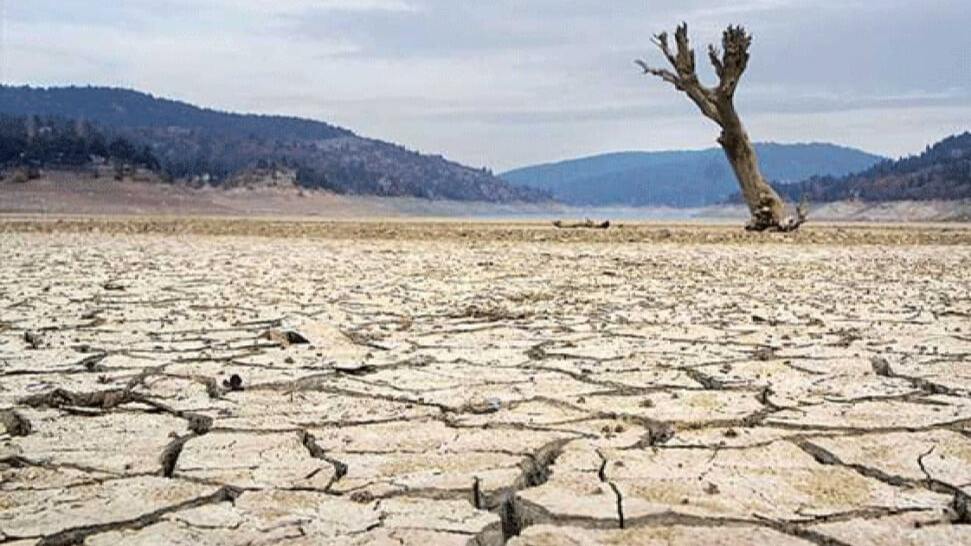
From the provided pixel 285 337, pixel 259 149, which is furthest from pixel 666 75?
pixel 259 149

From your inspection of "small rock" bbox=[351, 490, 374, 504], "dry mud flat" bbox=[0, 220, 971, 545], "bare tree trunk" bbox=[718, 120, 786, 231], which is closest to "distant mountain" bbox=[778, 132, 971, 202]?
"bare tree trunk" bbox=[718, 120, 786, 231]

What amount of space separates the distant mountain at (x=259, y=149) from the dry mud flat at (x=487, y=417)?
179ft

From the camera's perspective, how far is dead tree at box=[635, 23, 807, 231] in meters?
16.6

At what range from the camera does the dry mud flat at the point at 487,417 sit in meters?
2.13

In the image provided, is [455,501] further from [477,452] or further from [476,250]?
[476,250]

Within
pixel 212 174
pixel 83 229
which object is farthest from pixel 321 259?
pixel 212 174

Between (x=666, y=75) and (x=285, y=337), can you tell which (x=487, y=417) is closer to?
(x=285, y=337)

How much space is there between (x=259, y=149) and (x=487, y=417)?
112 m

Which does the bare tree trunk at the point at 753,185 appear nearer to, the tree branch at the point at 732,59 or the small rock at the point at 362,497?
the tree branch at the point at 732,59

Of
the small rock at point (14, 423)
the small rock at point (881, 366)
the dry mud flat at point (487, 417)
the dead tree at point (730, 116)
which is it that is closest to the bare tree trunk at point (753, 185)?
the dead tree at point (730, 116)

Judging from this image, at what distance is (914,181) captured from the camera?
178 ft

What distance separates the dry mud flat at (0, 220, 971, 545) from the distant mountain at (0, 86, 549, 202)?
2148 inches

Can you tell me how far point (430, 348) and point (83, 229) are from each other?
17.1 m

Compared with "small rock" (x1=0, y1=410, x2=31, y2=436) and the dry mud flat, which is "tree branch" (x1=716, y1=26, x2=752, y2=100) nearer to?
the dry mud flat
